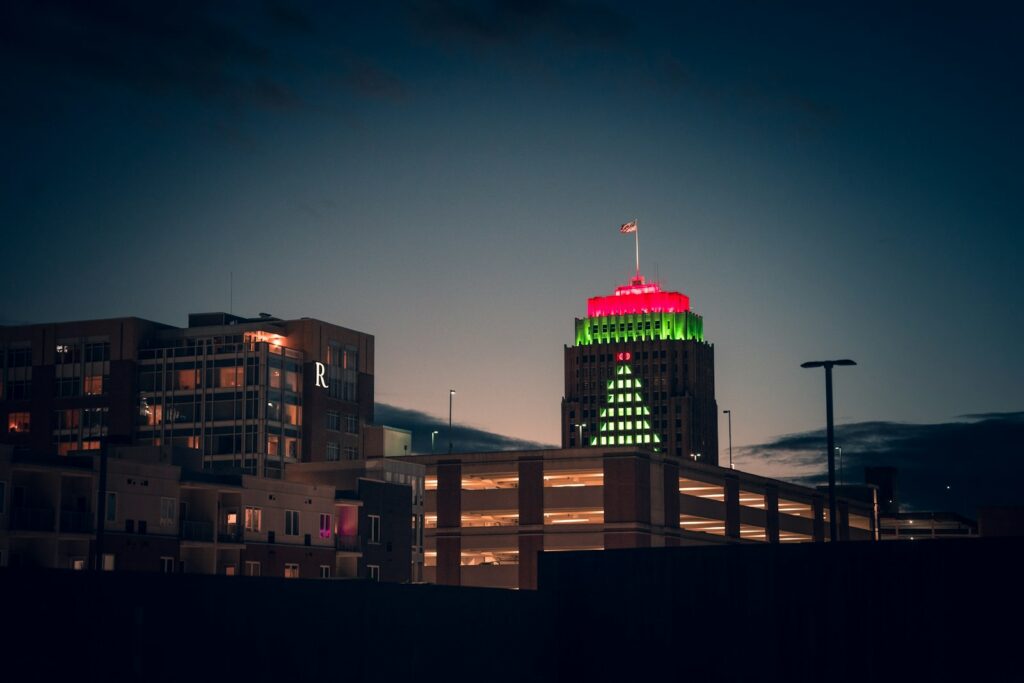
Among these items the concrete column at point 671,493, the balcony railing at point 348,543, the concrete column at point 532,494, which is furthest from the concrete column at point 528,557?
the balcony railing at point 348,543

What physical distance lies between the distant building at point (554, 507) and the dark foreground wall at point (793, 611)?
88.0m

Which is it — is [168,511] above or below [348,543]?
above

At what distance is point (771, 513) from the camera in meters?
158

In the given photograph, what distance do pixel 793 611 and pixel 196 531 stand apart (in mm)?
60834

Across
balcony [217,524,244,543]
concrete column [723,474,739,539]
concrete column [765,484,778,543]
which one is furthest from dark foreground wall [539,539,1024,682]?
concrete column [765,484,778,543]

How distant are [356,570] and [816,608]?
70413 millimetres

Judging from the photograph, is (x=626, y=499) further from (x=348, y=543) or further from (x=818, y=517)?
(x=818, y=517)

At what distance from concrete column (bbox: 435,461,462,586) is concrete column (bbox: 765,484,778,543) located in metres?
37.1

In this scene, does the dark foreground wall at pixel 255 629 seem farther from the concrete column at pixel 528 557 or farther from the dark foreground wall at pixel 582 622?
the concrete column at pixel 528 557

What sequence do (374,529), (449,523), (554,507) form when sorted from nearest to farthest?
(374,529)
(554,507)
(449,523)

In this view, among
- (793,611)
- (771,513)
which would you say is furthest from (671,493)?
(793,611)

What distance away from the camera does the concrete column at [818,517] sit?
167 m

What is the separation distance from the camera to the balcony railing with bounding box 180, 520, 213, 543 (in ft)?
309

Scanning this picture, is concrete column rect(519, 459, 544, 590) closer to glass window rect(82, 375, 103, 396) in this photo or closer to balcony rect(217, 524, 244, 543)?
balcony rect(217, 524, 244, 543)
